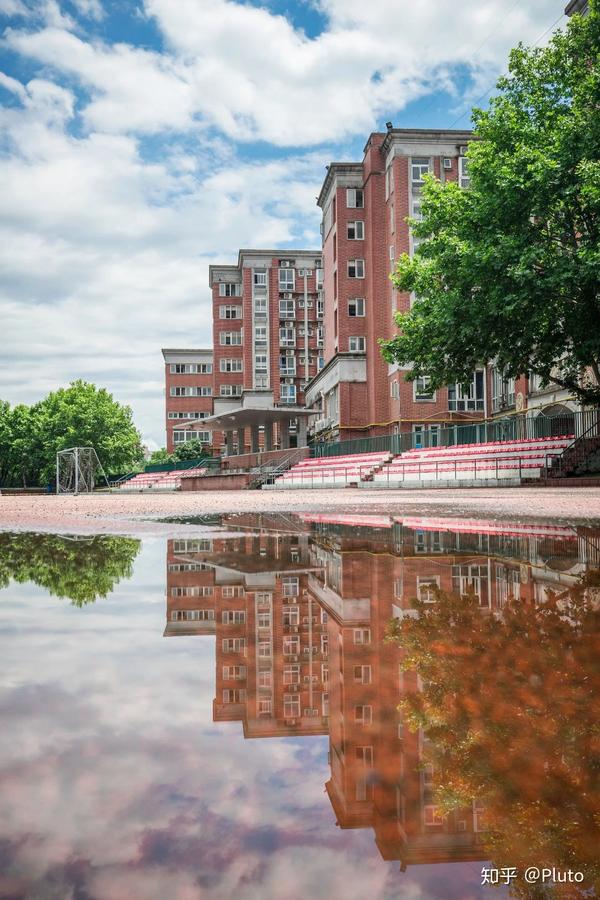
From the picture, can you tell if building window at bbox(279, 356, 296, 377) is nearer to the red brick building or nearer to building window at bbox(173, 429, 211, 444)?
the red brick building

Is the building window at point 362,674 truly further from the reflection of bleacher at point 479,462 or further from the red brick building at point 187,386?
the red brick building at point 187,386

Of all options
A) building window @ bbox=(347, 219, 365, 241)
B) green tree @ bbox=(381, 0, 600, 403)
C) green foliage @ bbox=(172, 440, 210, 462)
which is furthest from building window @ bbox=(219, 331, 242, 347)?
green tree @ bbox=(381, 0, 600, 403)

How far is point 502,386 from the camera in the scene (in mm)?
47250

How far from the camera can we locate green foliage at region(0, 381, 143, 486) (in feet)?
275

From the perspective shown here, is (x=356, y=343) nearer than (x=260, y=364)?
Yes

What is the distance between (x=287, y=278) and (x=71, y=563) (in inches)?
3258

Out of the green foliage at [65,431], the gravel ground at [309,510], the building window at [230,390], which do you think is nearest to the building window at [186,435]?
the green foliage at [65,431]

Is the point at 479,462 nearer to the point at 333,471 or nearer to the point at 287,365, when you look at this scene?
the point at 333,471

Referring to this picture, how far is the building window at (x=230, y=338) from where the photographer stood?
8919 cm

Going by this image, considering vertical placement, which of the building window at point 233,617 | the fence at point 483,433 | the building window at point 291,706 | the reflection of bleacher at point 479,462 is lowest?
the building window at point 233,617

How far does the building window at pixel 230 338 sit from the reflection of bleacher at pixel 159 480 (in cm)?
1956

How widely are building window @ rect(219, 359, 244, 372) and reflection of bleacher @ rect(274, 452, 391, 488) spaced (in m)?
38.1

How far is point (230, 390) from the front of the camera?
89.6 metres
